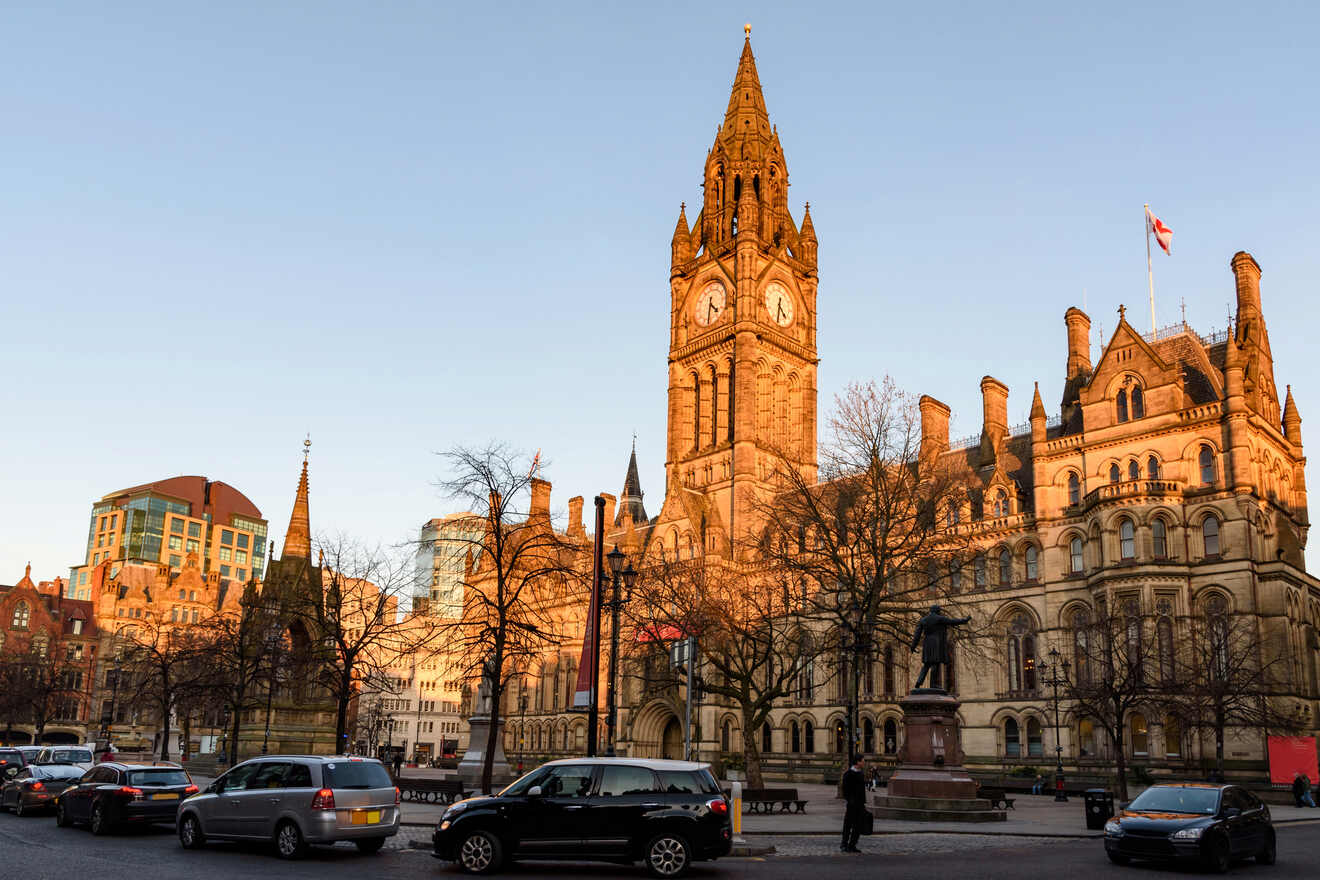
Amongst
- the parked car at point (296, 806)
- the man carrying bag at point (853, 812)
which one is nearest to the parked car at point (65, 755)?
the parked car at point (296, 806)

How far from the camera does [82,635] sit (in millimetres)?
103750

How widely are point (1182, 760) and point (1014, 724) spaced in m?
9.65

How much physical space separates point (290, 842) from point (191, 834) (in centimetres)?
262

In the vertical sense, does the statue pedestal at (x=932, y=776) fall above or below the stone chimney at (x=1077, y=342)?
below

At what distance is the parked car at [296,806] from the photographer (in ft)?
57.7

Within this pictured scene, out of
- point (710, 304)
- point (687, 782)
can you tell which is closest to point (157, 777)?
point (687, 782)

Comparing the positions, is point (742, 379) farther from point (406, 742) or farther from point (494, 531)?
point (406, 742)

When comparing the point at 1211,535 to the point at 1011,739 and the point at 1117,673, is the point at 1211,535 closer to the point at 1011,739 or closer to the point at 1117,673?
the point at 1117,673

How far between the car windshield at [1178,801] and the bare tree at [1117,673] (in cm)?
1777

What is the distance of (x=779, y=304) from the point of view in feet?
262

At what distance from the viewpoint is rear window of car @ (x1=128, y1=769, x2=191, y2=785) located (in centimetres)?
2191

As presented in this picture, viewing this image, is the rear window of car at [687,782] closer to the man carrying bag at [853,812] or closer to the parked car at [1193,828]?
the man carrying bag at [853,812]

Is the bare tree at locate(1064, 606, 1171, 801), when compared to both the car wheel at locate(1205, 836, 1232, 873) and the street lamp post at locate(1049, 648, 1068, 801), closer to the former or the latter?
the street lamp post at locate(1049, 648, 1068, 801)

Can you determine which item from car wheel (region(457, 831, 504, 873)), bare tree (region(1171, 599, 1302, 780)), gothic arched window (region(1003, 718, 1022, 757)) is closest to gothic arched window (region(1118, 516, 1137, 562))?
bare tree (region(1171, 599, 1302, 780))
